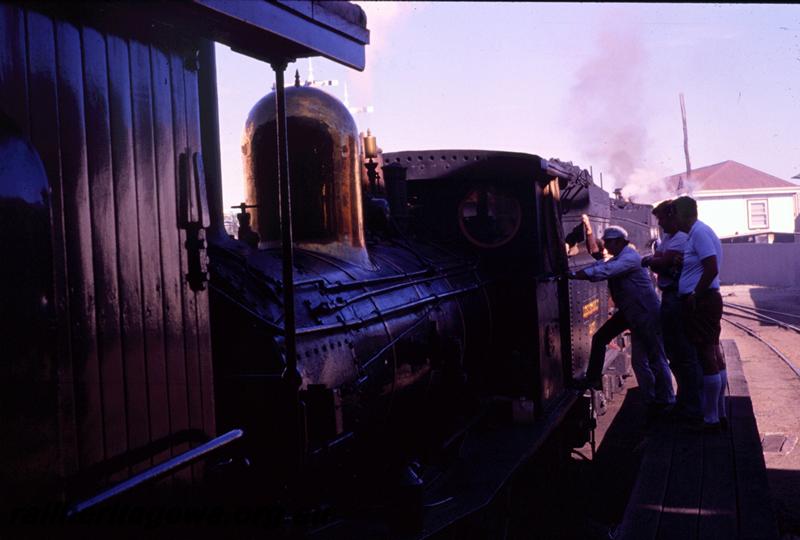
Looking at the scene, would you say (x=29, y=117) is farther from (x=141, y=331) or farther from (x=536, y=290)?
(x=536, y=290)

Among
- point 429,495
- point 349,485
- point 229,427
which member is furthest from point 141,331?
point 429,495

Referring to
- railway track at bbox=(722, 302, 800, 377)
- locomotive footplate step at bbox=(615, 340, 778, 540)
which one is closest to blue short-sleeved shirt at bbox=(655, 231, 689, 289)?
locomotive footplate step at bbox=(615, 340, 778, 540)

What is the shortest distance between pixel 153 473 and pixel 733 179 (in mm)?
52645

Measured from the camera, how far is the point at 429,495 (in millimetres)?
4641

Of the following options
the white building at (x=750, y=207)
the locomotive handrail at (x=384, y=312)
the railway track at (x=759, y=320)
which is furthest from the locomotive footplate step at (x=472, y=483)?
the white building at (x=750, y=207)

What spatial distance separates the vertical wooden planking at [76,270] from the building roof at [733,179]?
4781 cm

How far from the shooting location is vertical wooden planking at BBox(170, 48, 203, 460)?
2.44m

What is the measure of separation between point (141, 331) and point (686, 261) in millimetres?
4867

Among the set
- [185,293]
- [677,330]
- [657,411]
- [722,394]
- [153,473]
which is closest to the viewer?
[153,473]

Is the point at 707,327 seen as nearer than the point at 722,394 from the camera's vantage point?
Yes

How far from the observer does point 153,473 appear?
1962 mm

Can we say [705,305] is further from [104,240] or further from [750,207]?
[750,207]

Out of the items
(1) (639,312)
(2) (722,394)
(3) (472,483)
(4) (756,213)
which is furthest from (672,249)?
(4) (756,213)

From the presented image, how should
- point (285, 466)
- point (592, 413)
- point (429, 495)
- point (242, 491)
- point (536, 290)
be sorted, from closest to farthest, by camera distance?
1. point (242, 491)
2. point (285, 466)
3. point (429, 495)
4. point (536, 290)
5. point (592, 413)
